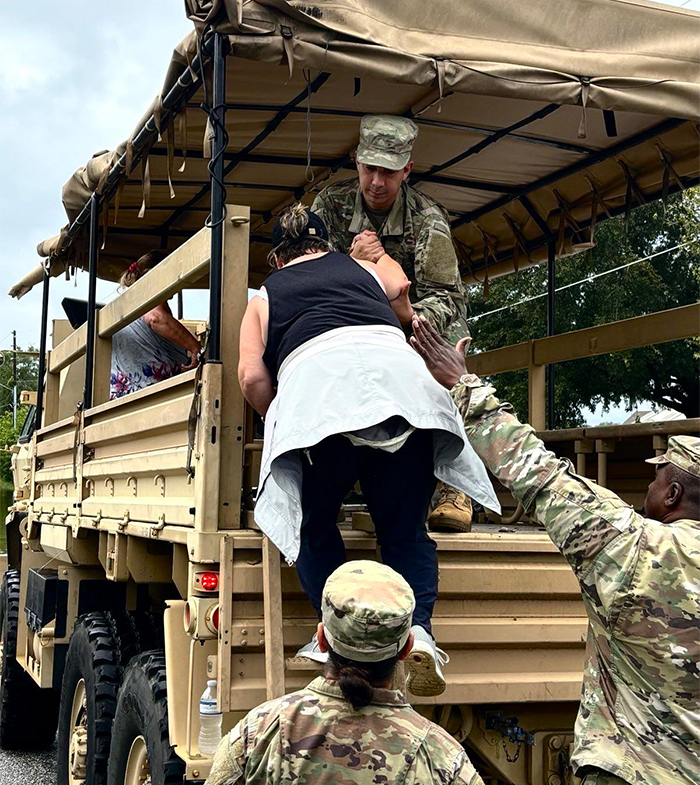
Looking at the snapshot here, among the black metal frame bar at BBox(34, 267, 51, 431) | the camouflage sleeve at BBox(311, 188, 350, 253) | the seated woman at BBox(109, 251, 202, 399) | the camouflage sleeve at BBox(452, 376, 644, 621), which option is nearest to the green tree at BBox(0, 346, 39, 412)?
the black metal frame bar at BBox(34, 267, 51, 431)

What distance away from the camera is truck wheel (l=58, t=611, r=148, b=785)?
440 centimetres

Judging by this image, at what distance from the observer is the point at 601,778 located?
7.68 ft

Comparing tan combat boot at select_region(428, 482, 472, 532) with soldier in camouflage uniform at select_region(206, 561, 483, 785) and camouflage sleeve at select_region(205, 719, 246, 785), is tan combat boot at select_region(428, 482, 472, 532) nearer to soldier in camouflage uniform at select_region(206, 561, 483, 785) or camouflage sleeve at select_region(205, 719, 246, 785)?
soldier in camouflage uniform at select_region(206, 561, 483, 785)

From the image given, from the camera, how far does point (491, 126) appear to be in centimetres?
485

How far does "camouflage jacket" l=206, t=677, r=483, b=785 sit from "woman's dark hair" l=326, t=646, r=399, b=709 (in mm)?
26

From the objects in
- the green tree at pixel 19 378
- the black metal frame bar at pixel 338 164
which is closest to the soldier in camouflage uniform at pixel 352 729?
the black metal frame bar at pixel 338 164

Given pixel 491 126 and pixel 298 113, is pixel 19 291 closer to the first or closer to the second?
pixel 298 113

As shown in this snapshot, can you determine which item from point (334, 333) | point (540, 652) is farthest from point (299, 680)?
point (334, 333)

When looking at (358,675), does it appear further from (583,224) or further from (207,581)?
(583,224)

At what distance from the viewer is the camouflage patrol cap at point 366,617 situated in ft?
6.71

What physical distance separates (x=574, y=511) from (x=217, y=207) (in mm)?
1687

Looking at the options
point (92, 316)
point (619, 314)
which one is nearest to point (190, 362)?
point (92, 316)

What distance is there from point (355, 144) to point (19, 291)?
12.6 ft

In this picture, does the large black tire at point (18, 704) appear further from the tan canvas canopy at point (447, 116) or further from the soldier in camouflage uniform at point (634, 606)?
the soldier in camouflage uniform at point (634, 606)
